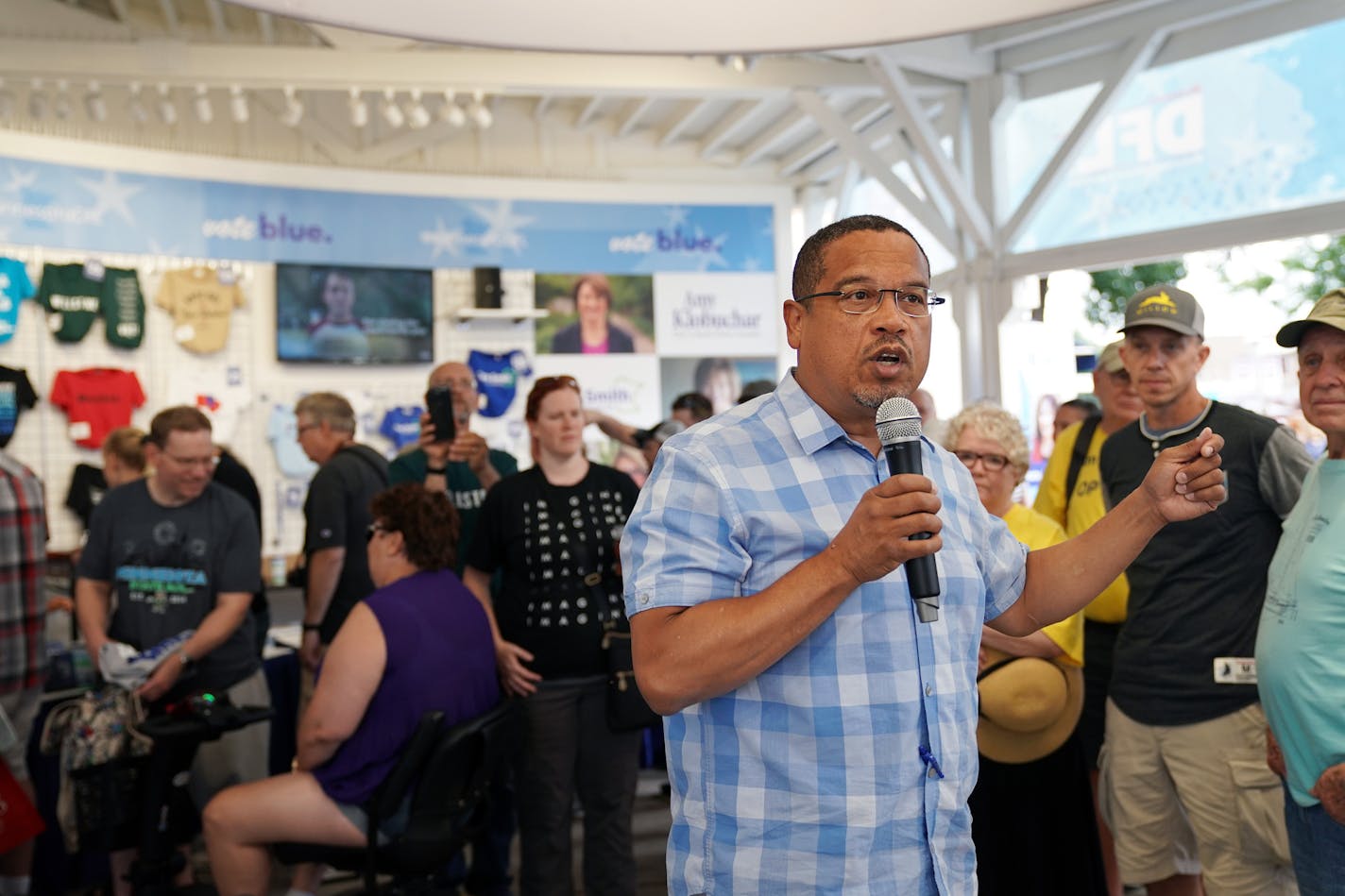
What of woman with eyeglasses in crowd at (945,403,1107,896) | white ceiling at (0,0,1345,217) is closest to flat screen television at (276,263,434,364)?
white ceiling at (0,0,1345,217)

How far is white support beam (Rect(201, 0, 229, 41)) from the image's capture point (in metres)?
8.13

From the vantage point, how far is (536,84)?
777 cm

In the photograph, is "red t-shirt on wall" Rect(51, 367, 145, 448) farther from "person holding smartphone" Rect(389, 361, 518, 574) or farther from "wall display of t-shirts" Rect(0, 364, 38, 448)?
"person holding smartphone" Rect(389, 361, 518, 574)

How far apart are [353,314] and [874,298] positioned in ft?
26.6

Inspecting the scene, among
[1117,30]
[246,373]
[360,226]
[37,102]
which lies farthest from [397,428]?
[1117,30]

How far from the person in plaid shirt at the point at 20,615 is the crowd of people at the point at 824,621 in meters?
0.01

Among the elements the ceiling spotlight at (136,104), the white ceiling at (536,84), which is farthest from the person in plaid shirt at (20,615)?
the ceiling spotlight at (136,104)

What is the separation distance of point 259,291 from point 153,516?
519 cm

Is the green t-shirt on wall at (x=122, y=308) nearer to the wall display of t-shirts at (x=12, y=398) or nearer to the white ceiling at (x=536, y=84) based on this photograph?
the wall display of t-shirts at (x=12, y=398)

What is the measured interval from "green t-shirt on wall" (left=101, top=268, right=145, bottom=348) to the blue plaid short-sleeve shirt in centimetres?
760

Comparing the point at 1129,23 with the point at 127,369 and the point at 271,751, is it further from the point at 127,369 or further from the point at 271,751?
the point at 127,369

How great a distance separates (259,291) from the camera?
879cm

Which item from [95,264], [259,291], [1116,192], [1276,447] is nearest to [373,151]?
[259,291]

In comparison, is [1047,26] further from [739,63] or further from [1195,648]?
[1195,648]
